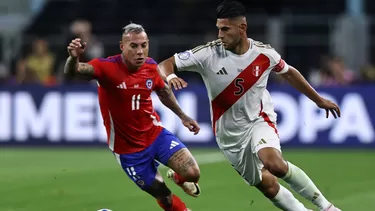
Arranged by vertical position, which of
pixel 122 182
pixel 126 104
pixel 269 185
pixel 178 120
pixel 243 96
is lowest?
pixel 178 120

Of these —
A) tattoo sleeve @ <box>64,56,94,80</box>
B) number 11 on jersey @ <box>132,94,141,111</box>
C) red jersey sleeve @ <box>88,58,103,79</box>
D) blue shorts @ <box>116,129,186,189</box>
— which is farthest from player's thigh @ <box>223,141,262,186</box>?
tattoo sleeve @ <box>64,56,94,80</box>

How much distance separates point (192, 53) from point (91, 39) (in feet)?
39.4

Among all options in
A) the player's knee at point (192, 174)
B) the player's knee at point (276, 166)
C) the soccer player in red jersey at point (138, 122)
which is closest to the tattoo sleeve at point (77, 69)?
the soccer player in red jersey at point (138, 122)

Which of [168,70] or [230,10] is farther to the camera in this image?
[230,10]

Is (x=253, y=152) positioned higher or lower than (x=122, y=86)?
lower

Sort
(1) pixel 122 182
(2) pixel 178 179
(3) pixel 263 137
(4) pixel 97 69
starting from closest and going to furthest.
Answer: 1. (4) pixel 97 69
2. (3) pixel 263 137
3. (2) pixel 178 179
4. (1) pixel 122 182

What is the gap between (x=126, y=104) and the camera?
9617 millimetres

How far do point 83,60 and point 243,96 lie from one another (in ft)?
35.4

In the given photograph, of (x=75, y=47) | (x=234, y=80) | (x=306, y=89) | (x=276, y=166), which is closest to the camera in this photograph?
(x=75, y=47)

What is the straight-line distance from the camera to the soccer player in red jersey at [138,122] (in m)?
9.55

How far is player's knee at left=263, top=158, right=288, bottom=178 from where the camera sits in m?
9.17

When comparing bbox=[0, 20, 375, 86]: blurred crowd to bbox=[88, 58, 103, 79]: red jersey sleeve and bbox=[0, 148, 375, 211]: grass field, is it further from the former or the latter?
bbox=[88, 58, 103, 79]: red jersey sleeve

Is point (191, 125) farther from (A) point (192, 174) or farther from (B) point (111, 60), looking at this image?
(B) point (111, 60)

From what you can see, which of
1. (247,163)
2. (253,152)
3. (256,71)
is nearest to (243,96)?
(256,71)
